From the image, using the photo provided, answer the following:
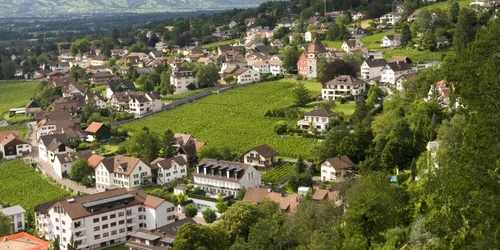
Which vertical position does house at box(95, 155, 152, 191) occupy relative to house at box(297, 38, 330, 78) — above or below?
below

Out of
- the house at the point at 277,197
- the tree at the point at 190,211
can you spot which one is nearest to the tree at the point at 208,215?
the tree at the point at 190,211

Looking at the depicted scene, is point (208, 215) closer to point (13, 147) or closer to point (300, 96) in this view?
point (300, 96)

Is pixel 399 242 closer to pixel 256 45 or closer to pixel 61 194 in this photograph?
pixel 61 194

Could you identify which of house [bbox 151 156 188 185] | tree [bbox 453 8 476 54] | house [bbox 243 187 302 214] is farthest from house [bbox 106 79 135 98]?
house [bbox 243 187 302 214]

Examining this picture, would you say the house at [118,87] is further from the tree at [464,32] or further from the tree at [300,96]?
the tree at [464,32]

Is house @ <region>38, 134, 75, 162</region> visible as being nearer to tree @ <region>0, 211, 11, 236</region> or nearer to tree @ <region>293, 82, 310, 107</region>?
tree @ <region>0, 211, 11, 236</region>

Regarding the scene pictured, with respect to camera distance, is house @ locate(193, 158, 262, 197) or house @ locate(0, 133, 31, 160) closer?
house @ locate(193, 158, 262, 197)
